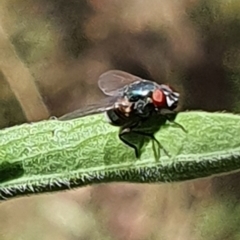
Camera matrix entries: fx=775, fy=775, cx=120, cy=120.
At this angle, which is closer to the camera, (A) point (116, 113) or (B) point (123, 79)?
(A) point (116, 113)

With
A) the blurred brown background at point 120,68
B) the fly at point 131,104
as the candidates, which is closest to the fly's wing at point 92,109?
the fly at point 131,104

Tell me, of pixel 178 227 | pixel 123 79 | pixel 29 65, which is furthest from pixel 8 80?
pixel 123 79

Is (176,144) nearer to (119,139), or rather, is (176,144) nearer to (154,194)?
(119,139)

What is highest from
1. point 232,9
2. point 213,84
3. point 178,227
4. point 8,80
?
point 8,80

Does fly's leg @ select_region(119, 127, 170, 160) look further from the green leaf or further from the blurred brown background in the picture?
the blurred brown background

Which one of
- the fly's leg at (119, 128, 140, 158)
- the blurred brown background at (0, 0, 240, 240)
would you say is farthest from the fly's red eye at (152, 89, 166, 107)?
the blurred brown background at (0, 0, 240, 240)

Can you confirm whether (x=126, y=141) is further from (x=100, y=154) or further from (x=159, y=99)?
(x=159, y=99)

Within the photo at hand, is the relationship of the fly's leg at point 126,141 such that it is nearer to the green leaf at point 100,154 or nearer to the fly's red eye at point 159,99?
the green leaf at point 100,154
